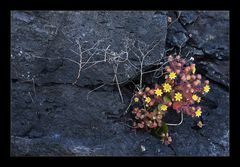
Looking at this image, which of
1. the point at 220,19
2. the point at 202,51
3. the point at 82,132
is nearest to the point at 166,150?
the point at 82,132

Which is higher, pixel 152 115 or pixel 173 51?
pixel 173 51

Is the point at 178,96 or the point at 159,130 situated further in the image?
the point at 159,130

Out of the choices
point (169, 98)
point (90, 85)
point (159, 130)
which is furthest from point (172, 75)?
point (90, 85)

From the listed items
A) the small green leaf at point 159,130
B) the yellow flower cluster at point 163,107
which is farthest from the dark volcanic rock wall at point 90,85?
the yellow flower cluster at point 163,107

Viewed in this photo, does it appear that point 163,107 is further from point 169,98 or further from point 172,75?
point 172,75

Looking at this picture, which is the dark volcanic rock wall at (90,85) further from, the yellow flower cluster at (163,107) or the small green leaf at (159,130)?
the yellow flower cluster at (163,107)

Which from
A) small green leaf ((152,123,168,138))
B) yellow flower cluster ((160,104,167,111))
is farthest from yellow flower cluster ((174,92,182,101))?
small green leaf ((152,123,168,138))

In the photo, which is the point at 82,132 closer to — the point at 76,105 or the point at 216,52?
the point at 76,105
